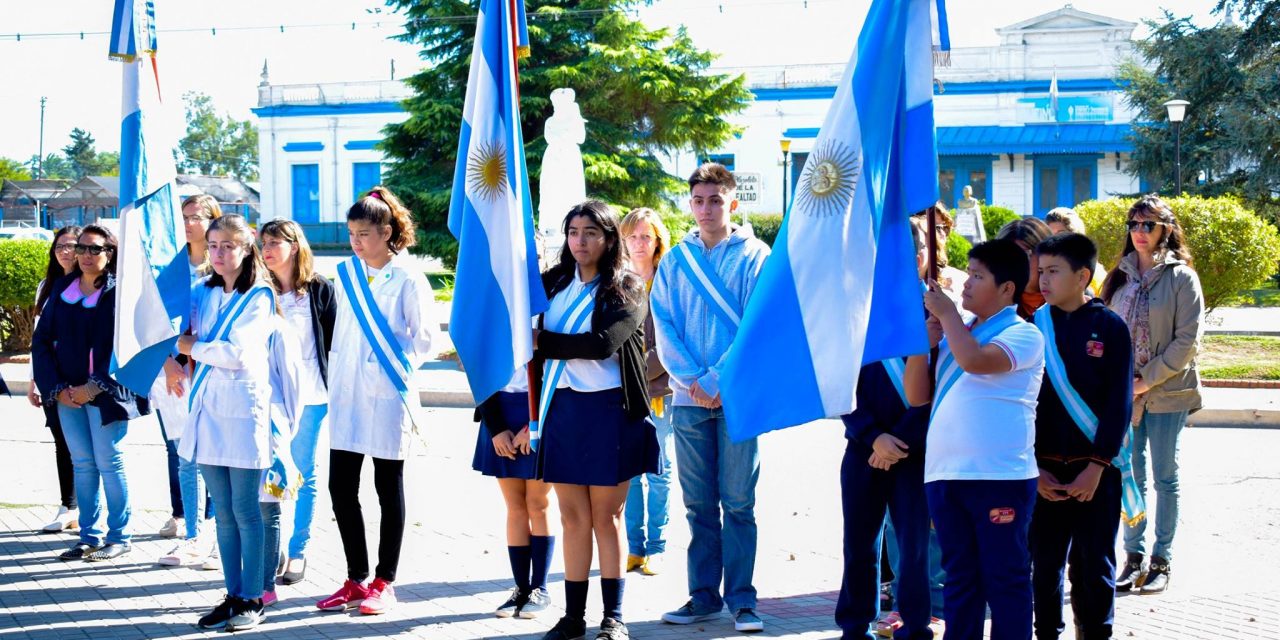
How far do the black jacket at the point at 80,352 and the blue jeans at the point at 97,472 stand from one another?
114mm

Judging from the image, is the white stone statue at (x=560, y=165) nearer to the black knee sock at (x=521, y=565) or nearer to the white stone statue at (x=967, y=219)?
the white stone statue at (x=967, y=219)

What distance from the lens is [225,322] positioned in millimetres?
6199

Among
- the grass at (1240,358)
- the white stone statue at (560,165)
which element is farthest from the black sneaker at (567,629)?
the white stone statue at (560,165)

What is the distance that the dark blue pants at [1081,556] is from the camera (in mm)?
5395

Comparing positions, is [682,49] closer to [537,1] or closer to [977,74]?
[537,1]

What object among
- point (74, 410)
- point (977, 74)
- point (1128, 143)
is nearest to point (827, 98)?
point (977, 74)

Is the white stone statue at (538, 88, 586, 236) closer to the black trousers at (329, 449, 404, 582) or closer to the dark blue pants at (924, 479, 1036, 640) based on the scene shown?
the black trousers at (329, 449, 404, 582)

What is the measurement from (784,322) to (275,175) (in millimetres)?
55967

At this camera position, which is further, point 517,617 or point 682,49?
point 682,49

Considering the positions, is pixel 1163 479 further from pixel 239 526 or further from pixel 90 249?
pixel 90 249

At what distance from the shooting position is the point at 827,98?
52656 mm

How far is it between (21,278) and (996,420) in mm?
17049

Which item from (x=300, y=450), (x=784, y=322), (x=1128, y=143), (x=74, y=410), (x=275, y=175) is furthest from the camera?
(x=275, y=175)

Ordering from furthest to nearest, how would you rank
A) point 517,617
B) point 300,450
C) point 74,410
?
point 74,410 < point 300,450 < point 517,617
